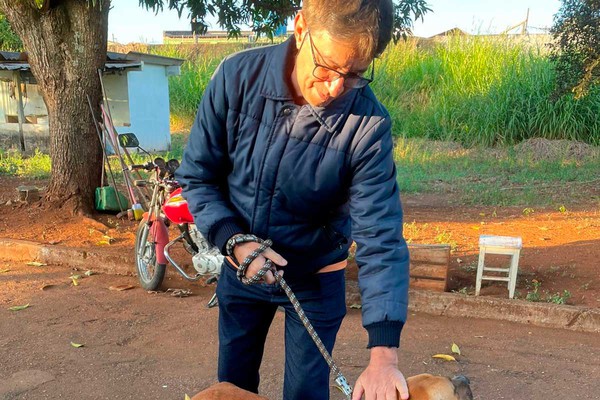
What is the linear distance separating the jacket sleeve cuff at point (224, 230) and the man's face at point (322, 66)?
484mm

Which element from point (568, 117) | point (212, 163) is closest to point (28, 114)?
point (568, 117)

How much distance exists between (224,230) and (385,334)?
0.63 m

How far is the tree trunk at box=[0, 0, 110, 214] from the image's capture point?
7004 millimetres

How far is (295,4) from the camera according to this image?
24.7ft

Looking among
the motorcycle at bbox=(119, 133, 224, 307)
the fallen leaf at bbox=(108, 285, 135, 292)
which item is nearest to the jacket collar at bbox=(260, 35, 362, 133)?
the motorcycle at bbox=(119, 133, 224, 307)

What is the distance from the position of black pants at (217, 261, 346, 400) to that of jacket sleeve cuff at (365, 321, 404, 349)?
1.30 ft

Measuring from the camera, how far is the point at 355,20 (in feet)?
5.68

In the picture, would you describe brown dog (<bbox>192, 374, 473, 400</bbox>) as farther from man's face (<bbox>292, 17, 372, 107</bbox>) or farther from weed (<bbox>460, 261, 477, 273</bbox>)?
weed (<bbox>460, 261, 477, 273</bbox>)

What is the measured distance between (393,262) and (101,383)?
2686mm

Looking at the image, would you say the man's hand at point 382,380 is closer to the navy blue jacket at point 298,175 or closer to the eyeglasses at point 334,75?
the navy blue jacket at point 298,175

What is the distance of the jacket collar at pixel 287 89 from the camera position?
1984 mm

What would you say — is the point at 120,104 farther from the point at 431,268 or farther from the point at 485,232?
the point at 431,268

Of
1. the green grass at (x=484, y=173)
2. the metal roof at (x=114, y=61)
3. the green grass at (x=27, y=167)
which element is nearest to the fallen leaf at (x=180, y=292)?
the green grass at (x=484, y=173)

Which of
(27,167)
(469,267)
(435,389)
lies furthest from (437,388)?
(27,167)
